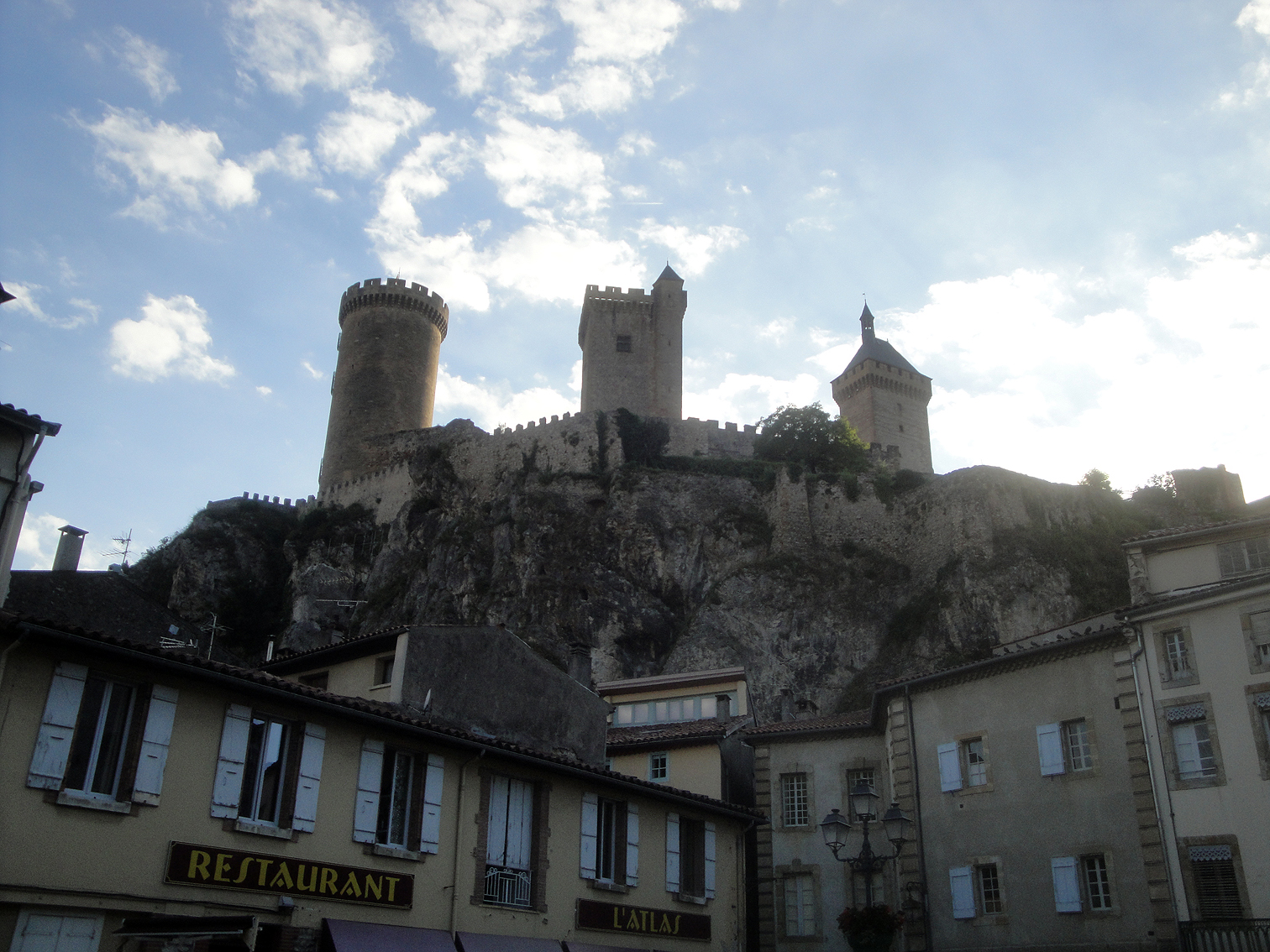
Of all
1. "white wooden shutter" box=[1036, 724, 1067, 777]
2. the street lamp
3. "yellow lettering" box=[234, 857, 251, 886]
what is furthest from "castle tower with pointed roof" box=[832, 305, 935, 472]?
Result: "yellow lettering" box=[234, 857, 251, 886]

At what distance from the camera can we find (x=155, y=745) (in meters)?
13.4

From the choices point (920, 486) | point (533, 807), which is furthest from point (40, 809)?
point (920, 486)

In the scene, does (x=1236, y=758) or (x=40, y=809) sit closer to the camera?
(x=40, y=809)

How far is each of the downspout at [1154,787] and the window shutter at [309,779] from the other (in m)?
14.0

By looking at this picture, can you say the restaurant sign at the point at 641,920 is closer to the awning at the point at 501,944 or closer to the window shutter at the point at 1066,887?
the awning at the point at 501,944

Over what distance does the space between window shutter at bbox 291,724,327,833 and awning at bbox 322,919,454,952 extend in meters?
1.32

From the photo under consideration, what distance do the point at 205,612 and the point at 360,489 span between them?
36.0 feet

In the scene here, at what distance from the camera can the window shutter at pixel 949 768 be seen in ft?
74.2

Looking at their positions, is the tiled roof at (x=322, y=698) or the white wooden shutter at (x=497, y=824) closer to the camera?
the tiled roof at (x=322, y=698)

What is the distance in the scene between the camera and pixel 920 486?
5084cm

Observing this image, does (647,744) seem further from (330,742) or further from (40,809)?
(40,809)

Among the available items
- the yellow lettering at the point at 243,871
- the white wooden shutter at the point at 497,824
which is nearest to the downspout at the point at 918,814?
the white wooden shutter at the point at 497,824

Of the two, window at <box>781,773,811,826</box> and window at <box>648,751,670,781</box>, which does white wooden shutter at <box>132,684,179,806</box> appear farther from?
window at <box>781,773,811,826</box>

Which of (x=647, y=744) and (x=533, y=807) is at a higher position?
(x=647, y=744)
